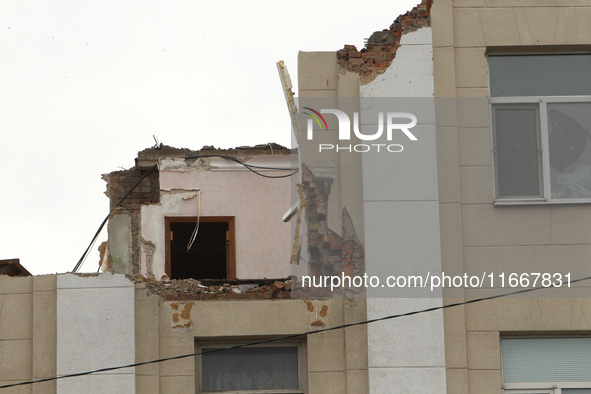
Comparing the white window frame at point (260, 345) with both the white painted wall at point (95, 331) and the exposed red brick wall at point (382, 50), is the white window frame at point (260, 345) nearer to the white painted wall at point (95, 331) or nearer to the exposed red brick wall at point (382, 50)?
the white painted wall at point (95, 331)

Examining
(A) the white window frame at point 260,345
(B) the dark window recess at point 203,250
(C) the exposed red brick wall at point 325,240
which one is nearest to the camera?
(A) the white window frame at point 260,345

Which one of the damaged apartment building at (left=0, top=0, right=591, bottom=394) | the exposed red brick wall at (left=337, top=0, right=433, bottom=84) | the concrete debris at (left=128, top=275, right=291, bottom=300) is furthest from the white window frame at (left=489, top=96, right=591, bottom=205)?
the concrete debris at (left=128, top=275, right=291, bottom=300)

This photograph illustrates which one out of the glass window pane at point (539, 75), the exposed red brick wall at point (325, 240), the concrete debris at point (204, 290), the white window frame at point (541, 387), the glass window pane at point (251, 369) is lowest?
the white window frame at point (541, 387)

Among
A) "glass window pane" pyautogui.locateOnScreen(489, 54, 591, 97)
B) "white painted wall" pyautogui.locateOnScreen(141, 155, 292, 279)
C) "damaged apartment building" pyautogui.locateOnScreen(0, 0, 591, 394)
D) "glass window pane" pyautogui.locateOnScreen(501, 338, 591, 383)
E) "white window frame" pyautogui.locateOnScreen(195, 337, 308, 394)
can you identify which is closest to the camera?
"damaged apartment building" pyautogui.locateOnScreen(0, 0, 591, 394)

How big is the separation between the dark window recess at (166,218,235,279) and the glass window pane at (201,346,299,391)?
29.6ft

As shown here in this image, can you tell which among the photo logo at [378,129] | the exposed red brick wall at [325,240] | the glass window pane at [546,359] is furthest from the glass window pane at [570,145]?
the exposed red brick wall at [325,240]

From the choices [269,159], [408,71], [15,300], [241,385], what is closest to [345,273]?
[241,385]

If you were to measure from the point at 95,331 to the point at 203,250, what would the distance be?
37.9 feet

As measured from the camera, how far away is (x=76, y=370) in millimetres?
10398

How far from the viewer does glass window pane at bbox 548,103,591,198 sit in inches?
443

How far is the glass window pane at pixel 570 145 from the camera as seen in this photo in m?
11.2

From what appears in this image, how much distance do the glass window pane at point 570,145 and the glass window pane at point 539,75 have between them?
0.20 metres

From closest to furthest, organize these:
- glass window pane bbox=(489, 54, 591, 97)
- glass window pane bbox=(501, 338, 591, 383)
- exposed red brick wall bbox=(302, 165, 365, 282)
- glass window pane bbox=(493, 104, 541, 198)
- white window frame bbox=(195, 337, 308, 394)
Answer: glass window pane bbox=(501, 338, 591, 383)
white window frame bbox=(195, 337, 308, 394)
exposed red brick wall bbox=(302, 165, 365, 282)
glass window pane bbox=(493, 104, 541, 198)
glass window pane bbox=(489, 54, 591, 97)

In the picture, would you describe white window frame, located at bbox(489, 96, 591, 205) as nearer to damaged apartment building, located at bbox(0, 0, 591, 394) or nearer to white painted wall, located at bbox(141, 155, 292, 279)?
damaged apartment building, located at bbox(0, 0, 591, 394)
